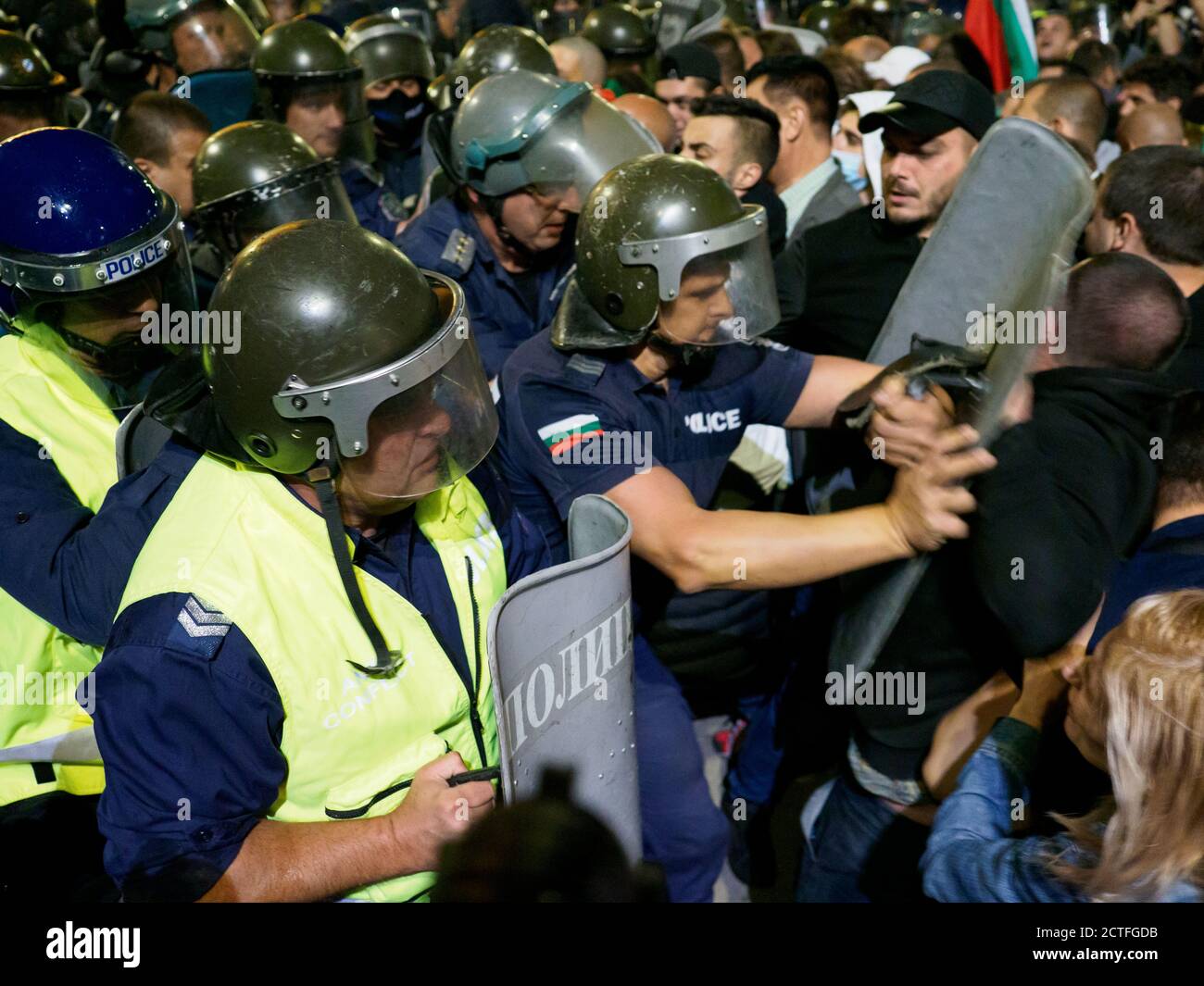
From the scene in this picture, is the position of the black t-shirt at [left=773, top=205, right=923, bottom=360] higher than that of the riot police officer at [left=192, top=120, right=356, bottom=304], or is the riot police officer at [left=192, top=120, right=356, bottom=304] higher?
the riot police officer at [left=192, top=120, right=356, bottom=304]

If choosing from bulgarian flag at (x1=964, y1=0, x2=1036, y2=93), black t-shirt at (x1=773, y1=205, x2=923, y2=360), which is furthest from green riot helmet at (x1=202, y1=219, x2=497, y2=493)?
bulgarian flag at (x1=964, y1=0, x2=1036, y2=93)

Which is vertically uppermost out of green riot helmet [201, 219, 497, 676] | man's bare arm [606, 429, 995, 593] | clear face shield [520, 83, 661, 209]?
green riot helmet [201, 219, 497, 676]

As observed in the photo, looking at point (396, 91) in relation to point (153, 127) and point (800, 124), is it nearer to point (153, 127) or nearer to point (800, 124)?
point (153, 127)

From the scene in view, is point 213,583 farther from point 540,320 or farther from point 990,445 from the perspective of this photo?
point 540,320

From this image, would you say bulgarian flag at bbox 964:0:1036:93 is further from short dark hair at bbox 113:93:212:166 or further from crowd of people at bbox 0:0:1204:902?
short dark hair at bbox 113:93:212:166

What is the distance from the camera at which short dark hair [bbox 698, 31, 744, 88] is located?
6.87 m

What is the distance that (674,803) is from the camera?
249cm

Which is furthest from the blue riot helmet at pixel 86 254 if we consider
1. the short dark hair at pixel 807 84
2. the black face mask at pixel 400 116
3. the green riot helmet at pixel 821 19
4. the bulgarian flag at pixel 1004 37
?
the green riot helmet at pixel 821 19

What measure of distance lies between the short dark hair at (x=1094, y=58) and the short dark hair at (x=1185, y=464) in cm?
591

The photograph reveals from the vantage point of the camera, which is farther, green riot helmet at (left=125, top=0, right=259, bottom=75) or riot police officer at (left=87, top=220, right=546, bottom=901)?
green riot helmet at (left=125, top=0, right=259, bottom=75)

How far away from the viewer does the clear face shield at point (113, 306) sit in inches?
83.4

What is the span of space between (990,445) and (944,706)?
642 mm

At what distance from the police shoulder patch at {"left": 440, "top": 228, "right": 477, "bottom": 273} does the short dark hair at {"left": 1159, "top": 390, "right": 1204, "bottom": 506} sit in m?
2.28

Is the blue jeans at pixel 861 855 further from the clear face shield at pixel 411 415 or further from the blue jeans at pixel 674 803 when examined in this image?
the clear face shield at pixel 411 415
